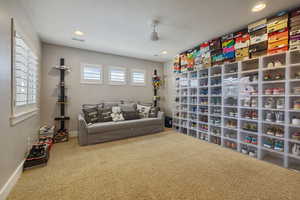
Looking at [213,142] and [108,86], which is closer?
[213,142]

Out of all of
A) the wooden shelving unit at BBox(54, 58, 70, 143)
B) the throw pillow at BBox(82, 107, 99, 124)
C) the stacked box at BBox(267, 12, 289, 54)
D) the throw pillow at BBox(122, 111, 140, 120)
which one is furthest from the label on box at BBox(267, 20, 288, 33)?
the wooden shelving unit at BBox(54, 58, 70, 143)

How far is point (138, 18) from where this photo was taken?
7.64ft

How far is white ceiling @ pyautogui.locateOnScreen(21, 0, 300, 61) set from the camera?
1.97m

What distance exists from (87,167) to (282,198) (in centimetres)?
262

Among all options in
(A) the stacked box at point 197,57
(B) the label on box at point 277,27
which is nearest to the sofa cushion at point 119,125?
(A) the stacked box at point 197,57

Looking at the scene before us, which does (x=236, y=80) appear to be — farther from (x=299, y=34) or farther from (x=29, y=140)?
(x=29, y=140)

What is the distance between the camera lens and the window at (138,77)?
15.7ft

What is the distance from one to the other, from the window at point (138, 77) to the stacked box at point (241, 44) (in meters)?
3.09

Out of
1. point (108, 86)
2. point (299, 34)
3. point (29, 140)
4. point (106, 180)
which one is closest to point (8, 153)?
point (29, 140)

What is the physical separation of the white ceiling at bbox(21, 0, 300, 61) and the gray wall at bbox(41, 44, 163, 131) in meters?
0.42

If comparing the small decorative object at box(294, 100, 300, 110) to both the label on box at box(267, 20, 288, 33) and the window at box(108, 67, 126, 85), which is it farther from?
the window at box(108, 67, 126, 85)

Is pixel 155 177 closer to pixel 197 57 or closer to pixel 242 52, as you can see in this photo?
pixel 242 52

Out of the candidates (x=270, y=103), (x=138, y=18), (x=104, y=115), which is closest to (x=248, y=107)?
(x=270, y=103)

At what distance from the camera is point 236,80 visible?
2.77 meters
